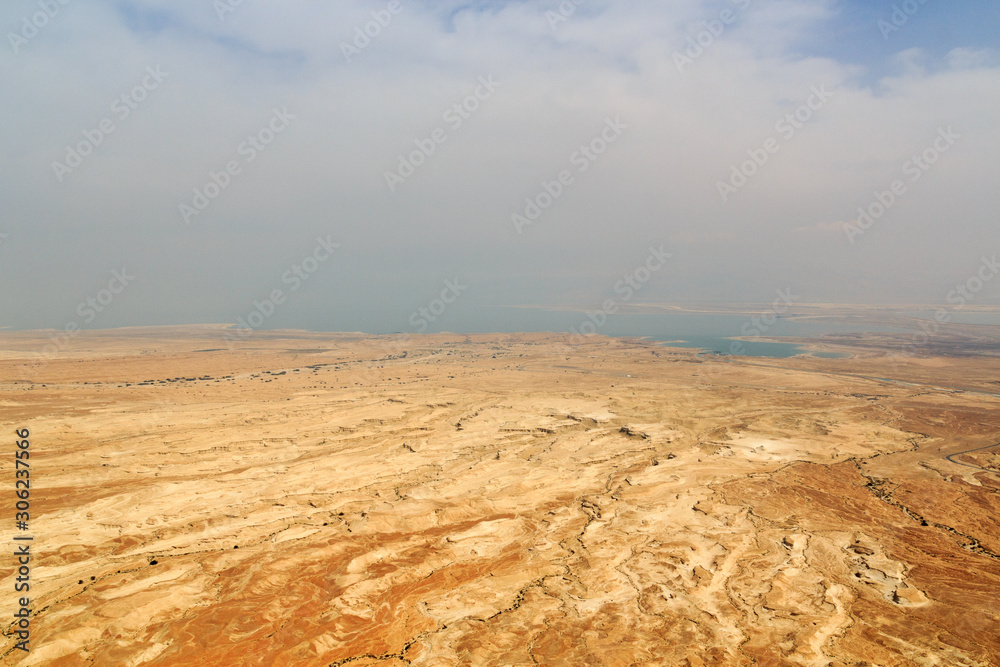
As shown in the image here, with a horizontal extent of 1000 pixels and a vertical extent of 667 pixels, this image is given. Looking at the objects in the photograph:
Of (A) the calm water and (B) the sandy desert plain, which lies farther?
(A) the calm water

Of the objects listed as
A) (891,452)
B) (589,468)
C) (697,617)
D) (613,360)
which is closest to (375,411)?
(589,468)

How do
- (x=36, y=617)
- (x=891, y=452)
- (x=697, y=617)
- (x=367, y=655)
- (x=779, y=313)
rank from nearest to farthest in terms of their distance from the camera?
(x=367, y=655) < (x=36, y=617) < (x=697, y=617) < (x=891, y=452) < (x=779, y=313)

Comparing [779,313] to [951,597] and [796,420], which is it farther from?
[951,597]

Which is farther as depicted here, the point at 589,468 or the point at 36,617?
the point at 589,468

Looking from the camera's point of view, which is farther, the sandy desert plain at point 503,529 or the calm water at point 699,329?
the calm water at point 699,329

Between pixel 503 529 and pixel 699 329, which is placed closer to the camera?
pixel 503 529

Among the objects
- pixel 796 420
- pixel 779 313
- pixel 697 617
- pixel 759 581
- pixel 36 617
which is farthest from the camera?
pixel 779 313

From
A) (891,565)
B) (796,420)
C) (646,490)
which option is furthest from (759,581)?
(796,420)
